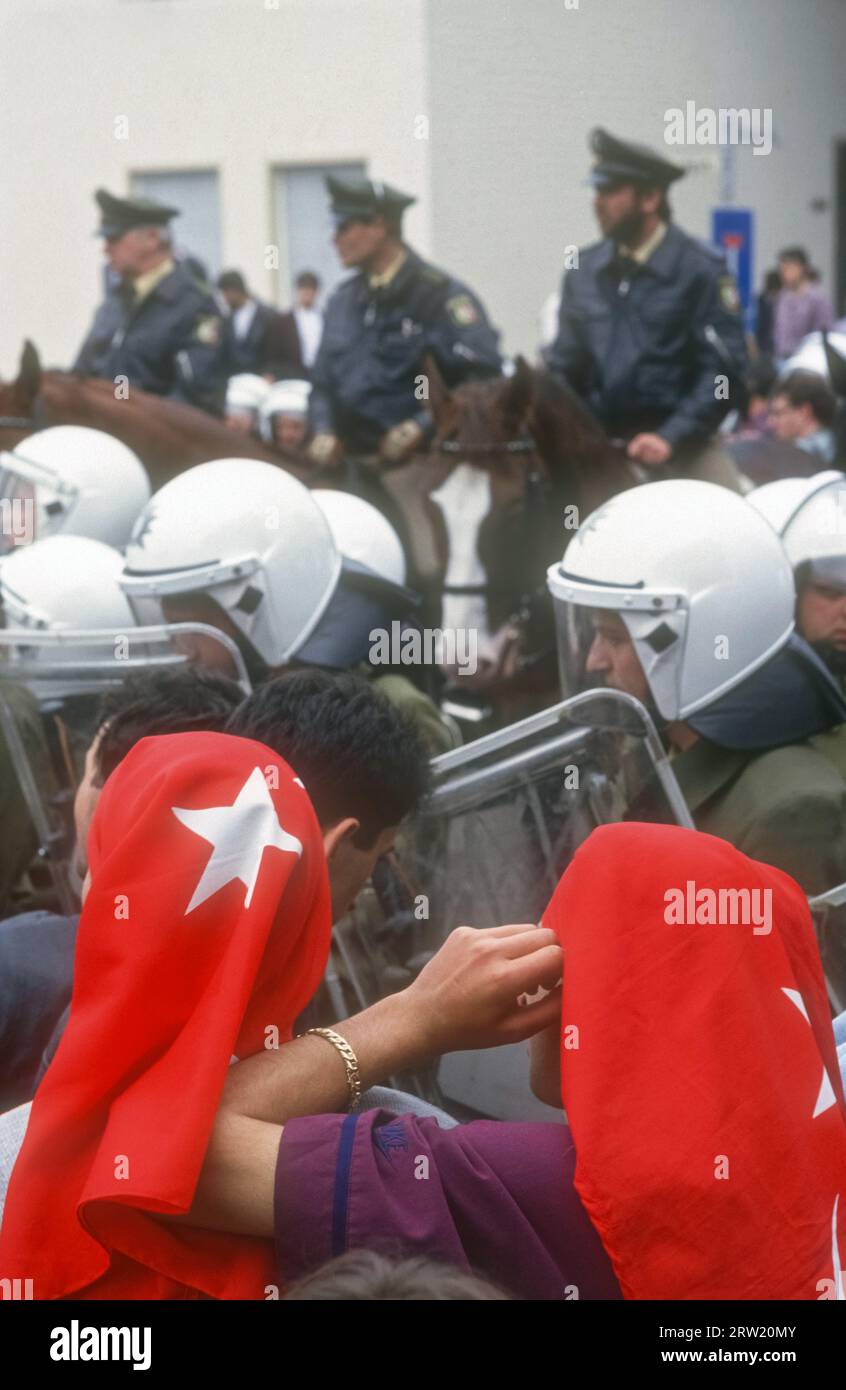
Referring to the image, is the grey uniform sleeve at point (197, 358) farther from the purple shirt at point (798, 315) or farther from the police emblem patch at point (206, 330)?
the purple shirt at point (798, 315)

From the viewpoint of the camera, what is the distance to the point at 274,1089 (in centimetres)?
153

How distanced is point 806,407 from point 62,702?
600 cm

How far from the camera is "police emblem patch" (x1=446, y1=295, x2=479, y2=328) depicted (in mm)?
6488

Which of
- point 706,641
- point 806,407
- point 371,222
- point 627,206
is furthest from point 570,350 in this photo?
point 706,641

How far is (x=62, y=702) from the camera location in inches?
124

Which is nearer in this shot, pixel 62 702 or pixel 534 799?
pixel 534 799

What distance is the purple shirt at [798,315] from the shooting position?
520 inches

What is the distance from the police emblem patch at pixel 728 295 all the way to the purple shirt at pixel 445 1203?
487 centimetres

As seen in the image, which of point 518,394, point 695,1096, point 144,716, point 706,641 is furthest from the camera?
point 518,394

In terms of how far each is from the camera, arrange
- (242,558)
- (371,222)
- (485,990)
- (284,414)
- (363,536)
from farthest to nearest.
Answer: (284,414), (371,222), (363,536), (242,558), (485,990)

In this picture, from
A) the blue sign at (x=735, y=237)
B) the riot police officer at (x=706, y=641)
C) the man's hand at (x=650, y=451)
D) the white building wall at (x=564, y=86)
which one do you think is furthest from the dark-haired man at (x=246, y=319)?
the riot police officer at (x=706, y=641)

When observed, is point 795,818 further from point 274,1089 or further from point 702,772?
point 274,1089

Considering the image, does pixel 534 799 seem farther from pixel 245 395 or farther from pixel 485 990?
pixel 245 395
